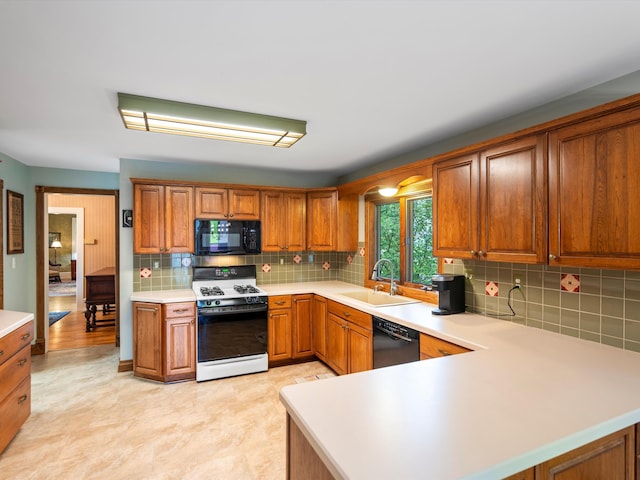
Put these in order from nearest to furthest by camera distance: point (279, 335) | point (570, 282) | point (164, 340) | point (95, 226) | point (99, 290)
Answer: point (570, 282) < point (164, 340) < point (279, 335) < point (99, 290) < point (95, 226)

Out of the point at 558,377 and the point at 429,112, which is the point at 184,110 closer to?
the point at 429,112

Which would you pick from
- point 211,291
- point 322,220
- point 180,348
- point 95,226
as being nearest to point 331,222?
point 322,220

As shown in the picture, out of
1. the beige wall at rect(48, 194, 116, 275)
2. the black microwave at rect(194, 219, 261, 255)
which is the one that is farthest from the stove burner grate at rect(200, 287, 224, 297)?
the beige wall at rect(48, 194, 116, 275)

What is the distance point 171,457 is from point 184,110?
2.34 metres

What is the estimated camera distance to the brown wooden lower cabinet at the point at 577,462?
1.08m

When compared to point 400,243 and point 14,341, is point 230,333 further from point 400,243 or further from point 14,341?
point 400,243

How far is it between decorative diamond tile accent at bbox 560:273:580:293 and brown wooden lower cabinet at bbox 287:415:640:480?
0.95 metres

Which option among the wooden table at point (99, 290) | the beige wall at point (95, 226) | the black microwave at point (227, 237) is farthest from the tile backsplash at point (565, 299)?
the beige wall at point (95, 226)

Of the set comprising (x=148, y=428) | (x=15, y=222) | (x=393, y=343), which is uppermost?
(x=15, y=222)

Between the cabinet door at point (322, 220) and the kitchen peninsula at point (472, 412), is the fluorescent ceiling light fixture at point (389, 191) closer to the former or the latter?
the cabinet door at point (322, 220)

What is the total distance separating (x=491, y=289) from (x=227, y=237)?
2.79m

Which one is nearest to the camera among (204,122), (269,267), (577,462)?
(577,462)

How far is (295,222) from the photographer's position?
4234mm

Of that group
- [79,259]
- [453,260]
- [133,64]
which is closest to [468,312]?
[453,260]
